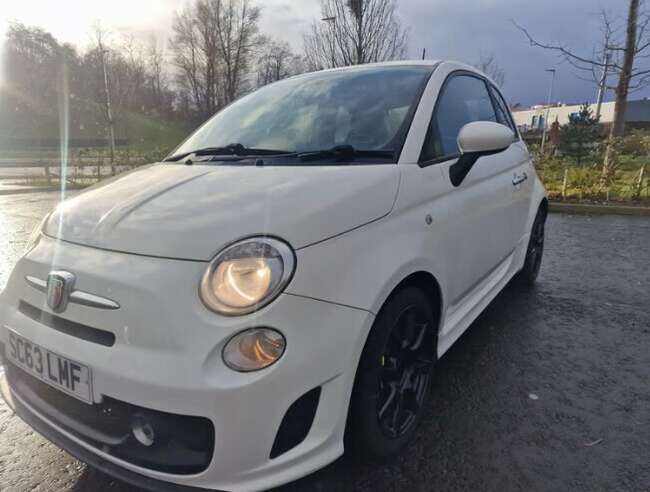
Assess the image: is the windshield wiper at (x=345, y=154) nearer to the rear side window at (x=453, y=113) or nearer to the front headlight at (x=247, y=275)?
the rear side window at (x=453, y=113)

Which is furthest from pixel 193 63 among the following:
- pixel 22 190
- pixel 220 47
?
pixel 22 190

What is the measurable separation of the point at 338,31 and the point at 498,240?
11260mm

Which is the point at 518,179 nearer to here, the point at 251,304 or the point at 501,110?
the point at 501,110

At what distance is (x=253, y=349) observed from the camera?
1316mm

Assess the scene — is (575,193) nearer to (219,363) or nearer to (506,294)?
(506,294)

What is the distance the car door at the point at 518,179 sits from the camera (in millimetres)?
3123

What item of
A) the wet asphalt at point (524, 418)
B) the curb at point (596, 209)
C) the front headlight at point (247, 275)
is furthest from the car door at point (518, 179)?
the curb at point (596, 209)

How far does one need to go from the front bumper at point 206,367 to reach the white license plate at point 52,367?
1.4 inches

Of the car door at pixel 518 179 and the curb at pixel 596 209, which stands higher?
the car door at pixel 518 179

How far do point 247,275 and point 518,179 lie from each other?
2.49 meters

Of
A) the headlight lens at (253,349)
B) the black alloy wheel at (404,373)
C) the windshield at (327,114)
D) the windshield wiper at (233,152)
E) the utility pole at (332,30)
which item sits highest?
the utility pole at (332,30)

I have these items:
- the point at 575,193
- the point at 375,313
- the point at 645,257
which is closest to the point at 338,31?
the point at 575,193

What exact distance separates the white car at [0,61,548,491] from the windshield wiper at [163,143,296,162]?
26 millimetres

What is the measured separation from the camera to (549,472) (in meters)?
1.79
